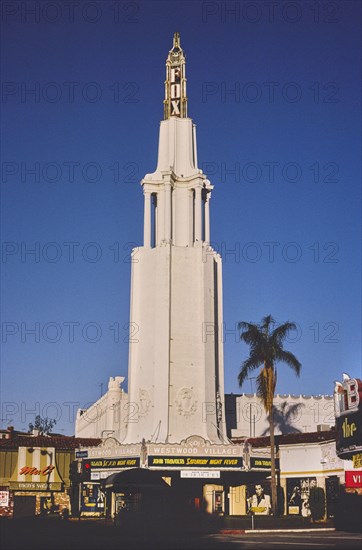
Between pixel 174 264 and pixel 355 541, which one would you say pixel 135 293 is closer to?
pixel 174 264

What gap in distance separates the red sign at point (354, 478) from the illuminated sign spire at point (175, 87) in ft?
147

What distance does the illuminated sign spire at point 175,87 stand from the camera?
78.4m

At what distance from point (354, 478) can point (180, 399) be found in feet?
92.0

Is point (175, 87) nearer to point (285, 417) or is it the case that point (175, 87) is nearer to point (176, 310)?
point (176, 310)

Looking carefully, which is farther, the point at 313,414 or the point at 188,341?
the point at 313,414

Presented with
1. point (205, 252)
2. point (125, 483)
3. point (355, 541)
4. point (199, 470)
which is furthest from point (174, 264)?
point (355, 541)

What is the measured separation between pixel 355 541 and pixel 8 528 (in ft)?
68.5

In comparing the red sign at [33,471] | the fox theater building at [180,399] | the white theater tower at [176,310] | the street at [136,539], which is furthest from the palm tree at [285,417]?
the street at [136,539]

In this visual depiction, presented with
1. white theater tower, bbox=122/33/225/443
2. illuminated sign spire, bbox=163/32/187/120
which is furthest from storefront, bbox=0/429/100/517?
illuminated sign spire, bbox=163/32/187/120

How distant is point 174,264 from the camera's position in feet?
237

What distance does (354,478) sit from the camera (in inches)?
1668

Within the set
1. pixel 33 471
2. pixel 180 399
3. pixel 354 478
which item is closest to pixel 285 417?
pixel 180 399

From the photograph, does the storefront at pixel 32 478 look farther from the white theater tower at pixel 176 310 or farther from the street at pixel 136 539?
the street at pixel 136 539

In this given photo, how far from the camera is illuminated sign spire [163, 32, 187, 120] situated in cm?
7844
